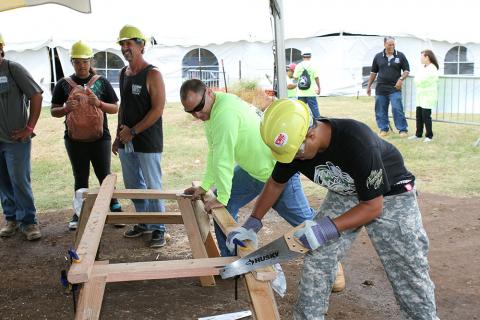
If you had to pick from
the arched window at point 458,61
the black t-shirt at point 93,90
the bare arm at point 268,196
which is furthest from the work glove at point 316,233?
the arched window at point 458,61

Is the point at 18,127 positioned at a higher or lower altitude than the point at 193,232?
higher

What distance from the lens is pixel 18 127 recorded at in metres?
5.11

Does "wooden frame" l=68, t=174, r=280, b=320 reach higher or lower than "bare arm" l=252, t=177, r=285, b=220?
lower

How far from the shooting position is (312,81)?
12.1m

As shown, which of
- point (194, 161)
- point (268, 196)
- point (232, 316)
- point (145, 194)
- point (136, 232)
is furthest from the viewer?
point (194, 161)

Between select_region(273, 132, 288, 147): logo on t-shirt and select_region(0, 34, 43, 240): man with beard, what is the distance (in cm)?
344

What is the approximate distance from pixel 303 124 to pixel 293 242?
55 centimetres

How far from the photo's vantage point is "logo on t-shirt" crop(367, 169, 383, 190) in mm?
2467

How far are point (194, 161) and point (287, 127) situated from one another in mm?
7065

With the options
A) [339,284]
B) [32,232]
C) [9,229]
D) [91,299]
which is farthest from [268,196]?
[9,229]

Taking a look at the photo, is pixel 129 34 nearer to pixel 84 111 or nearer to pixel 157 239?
pixel 84 111

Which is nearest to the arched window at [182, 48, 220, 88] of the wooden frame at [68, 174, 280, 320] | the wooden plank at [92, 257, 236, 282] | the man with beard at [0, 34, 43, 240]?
the man with beard at [0, 34, 43, 240]

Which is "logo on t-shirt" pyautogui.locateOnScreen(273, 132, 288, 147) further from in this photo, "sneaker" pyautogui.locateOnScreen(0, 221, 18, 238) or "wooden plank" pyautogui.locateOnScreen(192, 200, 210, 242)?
"sneaker" pyautogui.locateOnScreen(0, 221, 18, 238)

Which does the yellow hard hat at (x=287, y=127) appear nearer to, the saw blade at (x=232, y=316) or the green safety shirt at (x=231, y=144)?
the green safety shirt at (x=231, y=144)
